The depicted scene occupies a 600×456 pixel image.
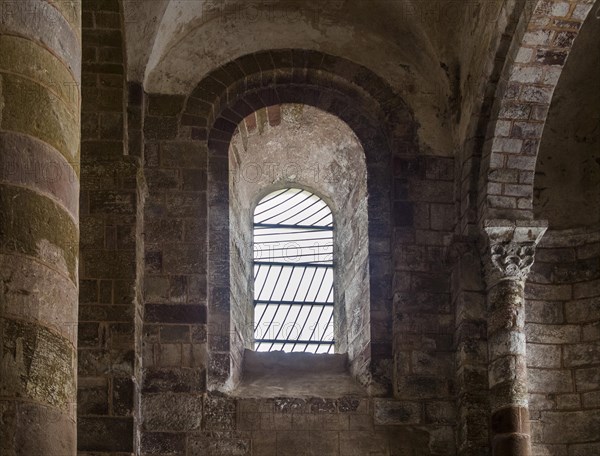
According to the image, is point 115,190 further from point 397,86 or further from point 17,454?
point 17,454

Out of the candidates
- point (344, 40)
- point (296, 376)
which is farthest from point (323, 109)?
point (296, 376)

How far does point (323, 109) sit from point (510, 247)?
2049 millimetres

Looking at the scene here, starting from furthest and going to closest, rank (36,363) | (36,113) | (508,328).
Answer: (508,328) < (36,113) < (36,363)

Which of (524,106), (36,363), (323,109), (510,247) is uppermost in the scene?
(323,109)

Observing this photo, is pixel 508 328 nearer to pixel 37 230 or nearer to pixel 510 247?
pixel 510 247

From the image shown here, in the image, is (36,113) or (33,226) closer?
(33,226)

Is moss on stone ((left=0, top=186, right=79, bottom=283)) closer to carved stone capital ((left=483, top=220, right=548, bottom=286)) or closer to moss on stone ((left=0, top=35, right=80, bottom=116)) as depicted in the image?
moss on stone ((left=0, top=35, right=80, bottom=116))

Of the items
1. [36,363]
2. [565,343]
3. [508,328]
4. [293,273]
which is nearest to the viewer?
[36,363]

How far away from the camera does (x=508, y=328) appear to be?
10367 mm

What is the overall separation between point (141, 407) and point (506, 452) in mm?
2645

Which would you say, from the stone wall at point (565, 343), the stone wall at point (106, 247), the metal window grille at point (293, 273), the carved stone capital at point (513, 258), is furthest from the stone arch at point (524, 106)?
the stone wall at point (106, 247)

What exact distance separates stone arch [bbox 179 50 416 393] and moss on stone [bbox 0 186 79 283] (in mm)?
5006

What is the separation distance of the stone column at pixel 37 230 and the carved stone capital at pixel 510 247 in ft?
→ 16.6

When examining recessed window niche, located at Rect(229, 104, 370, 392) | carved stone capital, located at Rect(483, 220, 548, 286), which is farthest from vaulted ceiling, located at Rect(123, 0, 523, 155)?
carved stone capital, located at Rect(483, 220, 548, 286)
